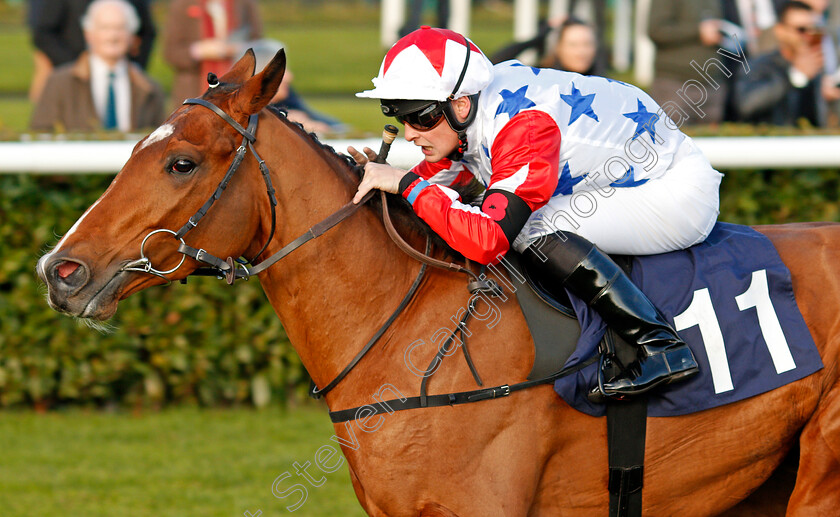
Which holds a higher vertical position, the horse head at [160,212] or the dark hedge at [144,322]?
the horse head at [160,212]

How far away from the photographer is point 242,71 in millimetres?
2959

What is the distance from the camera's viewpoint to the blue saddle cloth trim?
116 inches

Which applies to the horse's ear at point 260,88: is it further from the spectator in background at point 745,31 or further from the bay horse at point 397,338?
the spectator in background at point 745,31

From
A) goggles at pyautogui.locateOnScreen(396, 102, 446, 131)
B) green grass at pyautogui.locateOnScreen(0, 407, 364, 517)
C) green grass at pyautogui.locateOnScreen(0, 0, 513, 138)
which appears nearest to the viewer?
goggles at pyautogui.locateOnScreen(396, 102, 446, 131)

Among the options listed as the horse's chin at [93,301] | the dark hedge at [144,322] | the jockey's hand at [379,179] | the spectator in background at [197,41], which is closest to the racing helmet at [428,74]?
the jockey's hand at [379,179]

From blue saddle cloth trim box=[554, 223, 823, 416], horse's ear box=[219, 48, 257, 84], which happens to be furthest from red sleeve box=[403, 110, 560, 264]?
horse's ear box=[219, 48, 257, 84]

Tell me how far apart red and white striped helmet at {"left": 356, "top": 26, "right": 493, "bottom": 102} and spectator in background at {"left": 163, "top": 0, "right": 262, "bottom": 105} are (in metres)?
4.90

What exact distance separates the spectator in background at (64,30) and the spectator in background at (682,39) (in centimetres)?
423

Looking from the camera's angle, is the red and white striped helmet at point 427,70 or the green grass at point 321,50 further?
the green grass at point 321,50

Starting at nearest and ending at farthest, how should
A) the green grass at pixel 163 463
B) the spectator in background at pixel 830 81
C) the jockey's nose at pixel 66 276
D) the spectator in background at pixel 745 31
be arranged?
1. the jockey's nose at pixel 66 276
2. the green grass at pixel 163 463
3. the spectator in background at pixel 830 81
4. the spectator in background at pixel 745 31

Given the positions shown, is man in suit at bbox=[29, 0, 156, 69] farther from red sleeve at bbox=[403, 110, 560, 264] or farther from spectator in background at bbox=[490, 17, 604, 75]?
red sleeve at bbox=[403, 110, 560, 264]

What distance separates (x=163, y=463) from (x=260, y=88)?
9.75 feet

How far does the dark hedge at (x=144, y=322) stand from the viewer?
17.6 ft

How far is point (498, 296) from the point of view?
298 centimetres
